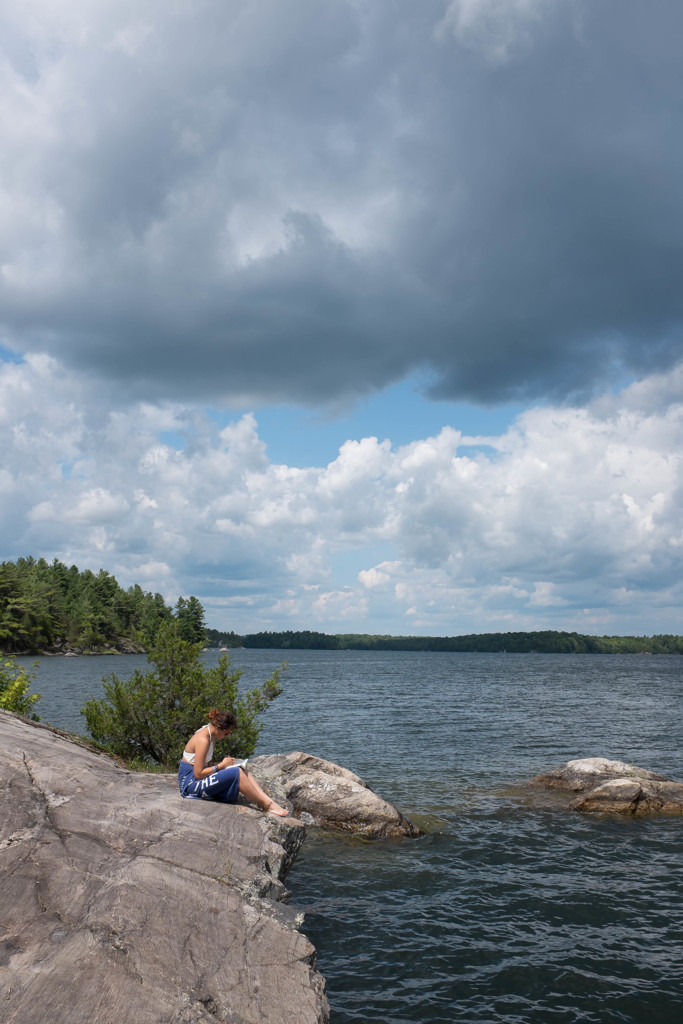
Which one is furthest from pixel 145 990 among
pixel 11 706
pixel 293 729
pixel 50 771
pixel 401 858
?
pixel 293 729

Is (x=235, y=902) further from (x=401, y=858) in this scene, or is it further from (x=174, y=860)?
(x=401, y=858)

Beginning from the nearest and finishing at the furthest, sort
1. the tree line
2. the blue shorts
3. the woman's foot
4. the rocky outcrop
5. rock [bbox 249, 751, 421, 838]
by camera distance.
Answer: the blue shorts < the woman's foot < rock [bbox 249, 751, 421, 838] < the rocky outcrop < the tree line

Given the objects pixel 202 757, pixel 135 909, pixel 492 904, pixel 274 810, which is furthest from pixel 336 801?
pixel 135 909

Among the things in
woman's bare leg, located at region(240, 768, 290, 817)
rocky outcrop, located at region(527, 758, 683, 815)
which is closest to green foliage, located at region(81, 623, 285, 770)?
woman's bare leg, located at region(240, 768, 290, 817)

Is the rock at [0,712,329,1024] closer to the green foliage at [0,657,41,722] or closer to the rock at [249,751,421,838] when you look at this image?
the rock at [249,751,421,838]

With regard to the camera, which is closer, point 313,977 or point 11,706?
point 313,977

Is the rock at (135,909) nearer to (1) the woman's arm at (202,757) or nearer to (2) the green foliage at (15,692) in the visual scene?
(1) the woman's arm at (202,757)

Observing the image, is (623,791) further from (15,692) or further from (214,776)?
(15,692)

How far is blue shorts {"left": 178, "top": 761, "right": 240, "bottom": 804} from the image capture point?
444 inches

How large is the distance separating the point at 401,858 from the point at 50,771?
11.5 m

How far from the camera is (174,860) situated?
895 cm

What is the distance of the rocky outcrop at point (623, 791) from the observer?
22.8 m

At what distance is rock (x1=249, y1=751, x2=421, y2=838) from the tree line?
3532 inches

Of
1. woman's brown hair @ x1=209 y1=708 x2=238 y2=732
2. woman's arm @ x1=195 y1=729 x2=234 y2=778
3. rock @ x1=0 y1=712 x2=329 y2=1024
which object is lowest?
rock @ x1=0 y1=712 x2=329 y2=1024
